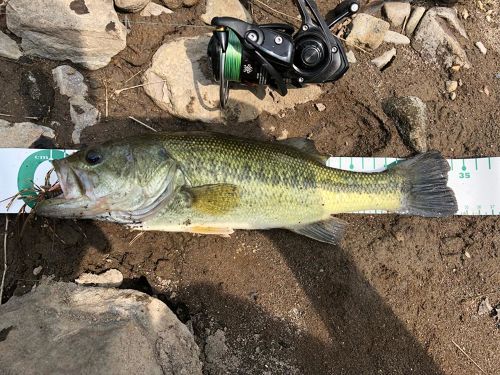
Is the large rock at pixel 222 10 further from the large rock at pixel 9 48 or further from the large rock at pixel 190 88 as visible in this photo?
the large rock at pixel 9 48

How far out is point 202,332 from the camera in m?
4.27

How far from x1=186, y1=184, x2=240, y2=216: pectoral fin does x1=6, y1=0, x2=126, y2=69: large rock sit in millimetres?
1887

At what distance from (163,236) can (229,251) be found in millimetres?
683

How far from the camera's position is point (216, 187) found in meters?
3.79

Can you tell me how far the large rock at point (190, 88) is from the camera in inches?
181

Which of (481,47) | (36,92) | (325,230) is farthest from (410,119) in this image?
(36,92)

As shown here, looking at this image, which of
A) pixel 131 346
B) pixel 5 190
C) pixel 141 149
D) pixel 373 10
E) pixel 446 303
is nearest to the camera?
pixel 131 346

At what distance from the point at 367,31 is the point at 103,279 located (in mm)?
3826

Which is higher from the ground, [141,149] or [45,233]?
[141,149]

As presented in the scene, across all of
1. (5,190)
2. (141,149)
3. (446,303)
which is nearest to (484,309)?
(446,303)

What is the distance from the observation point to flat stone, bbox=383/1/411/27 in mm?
5051

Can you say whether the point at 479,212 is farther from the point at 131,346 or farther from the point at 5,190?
the point at 5,190

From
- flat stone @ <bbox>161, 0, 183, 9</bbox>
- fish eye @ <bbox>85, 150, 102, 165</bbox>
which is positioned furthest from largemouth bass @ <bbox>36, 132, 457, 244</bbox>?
flat stone @ <bbox>161, 0, 183, 9</bbox>

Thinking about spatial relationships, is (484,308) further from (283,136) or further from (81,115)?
(81,115)
